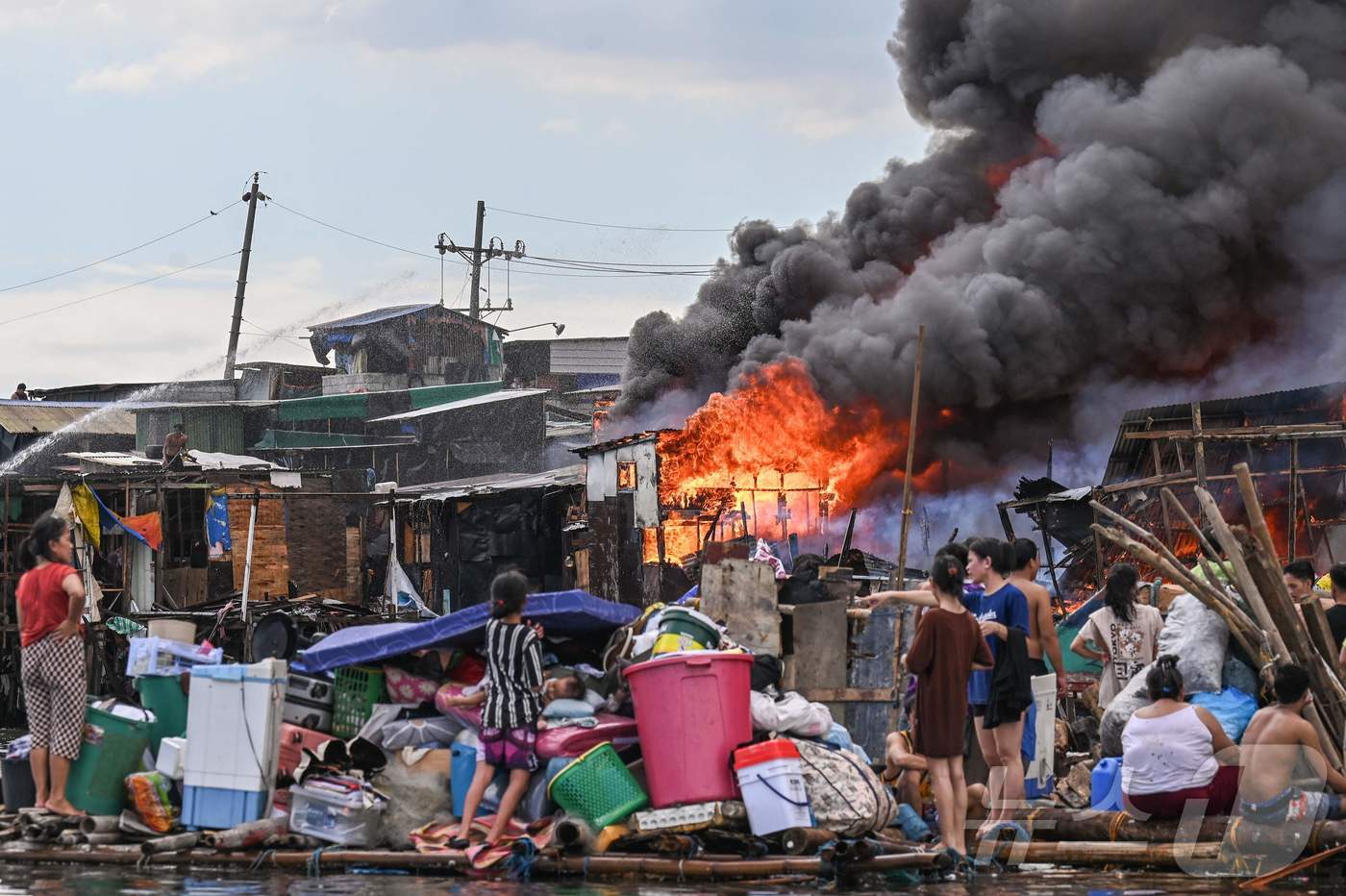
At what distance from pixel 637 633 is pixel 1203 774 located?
350 cm

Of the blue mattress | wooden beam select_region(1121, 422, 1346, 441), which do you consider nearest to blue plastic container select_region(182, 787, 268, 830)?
the blue mattress

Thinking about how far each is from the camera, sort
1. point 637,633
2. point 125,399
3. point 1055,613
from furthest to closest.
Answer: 1. point 125,399
2. point 1055,613
3. point 637,633

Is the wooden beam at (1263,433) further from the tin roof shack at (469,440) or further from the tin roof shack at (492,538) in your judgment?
the tin roof shack at (469,440)

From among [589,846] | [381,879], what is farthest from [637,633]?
[381,879]

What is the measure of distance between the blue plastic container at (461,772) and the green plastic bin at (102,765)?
2.24 m

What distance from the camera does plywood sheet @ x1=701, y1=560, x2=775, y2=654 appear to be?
33.4 ft

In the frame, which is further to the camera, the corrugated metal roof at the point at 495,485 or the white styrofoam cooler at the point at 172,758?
the corrugated metal roof at the point at 495,485

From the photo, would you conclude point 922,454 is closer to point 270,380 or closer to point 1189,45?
point 1189,45

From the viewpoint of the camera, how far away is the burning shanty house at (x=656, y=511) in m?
27.0

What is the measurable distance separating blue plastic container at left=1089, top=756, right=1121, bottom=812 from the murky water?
3.07 ft

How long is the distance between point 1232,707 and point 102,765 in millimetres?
7156

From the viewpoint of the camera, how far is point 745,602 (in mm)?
10227

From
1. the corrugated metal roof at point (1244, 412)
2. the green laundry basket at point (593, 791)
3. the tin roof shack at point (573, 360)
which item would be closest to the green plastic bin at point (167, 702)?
the green laundry basket at point (593, 791)

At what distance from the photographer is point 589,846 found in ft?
27.6
